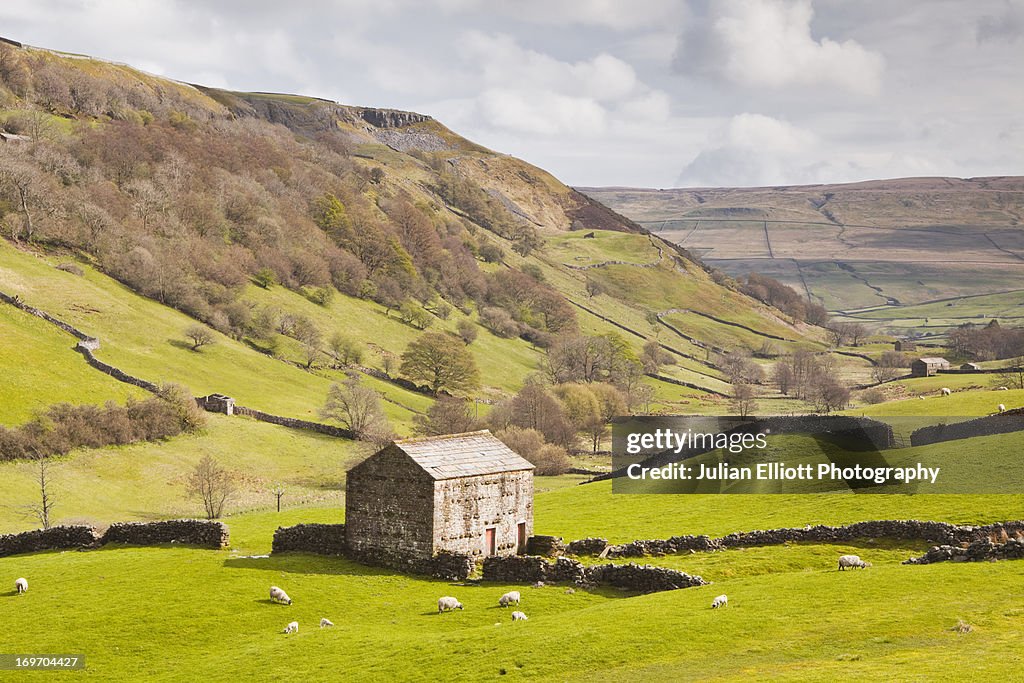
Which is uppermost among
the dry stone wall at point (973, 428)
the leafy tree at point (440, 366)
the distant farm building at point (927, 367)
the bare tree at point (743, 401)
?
the distant farm building at point (927, 367)

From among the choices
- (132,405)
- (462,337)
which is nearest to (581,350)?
(462,337)

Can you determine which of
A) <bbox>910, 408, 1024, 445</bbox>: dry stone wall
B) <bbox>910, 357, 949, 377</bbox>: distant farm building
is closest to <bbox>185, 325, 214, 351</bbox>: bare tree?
<bbox>910, 408, 1024, 445</bbox>: dry stone wall

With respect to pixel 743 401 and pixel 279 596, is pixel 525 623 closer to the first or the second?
pixel 279 596

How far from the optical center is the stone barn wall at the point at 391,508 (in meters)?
37.1

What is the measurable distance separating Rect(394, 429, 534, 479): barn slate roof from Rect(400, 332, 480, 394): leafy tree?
77.3m

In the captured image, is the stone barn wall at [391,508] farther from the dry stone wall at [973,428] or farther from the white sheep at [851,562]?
the dry stone wall at [973,428]

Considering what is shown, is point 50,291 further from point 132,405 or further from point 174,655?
point 174,655

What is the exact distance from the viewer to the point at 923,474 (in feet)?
151

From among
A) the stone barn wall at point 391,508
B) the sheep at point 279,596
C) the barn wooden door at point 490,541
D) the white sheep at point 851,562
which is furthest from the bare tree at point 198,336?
the white sheep at point 851,562

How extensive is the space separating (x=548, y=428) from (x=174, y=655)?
73720mm

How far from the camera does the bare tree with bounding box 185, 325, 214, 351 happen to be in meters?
104

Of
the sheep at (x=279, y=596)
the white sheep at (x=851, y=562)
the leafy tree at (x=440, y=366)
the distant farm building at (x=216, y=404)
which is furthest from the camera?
the leafy tree at (x=440, y=366)

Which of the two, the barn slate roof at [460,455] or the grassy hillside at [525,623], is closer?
the grassy hillside at [525,623]
